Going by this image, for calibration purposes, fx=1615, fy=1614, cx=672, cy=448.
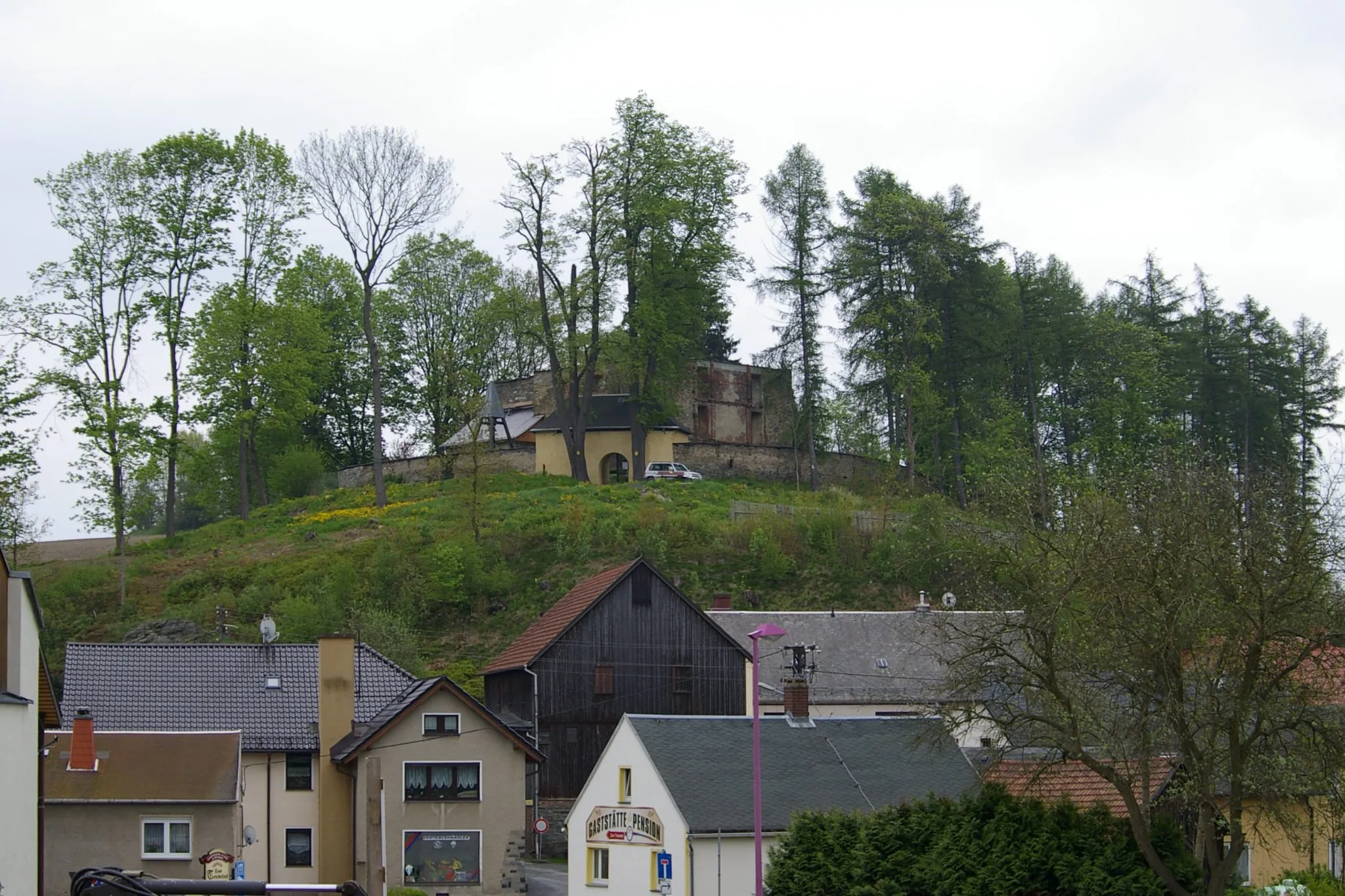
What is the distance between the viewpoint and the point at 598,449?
75.1 m

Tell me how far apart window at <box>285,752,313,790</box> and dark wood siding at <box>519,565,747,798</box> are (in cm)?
798

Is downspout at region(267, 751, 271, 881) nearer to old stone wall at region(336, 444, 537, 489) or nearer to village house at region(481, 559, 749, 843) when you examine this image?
village house at region(481, 559, 749, 843)

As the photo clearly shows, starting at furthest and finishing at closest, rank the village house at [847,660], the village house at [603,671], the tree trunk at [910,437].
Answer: the tree trunk at [910,437] < the village house at [847,660] < the village house at [603,671]

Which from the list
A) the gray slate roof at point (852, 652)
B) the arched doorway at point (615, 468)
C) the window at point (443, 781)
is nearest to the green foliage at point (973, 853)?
the window at point (443, 781)

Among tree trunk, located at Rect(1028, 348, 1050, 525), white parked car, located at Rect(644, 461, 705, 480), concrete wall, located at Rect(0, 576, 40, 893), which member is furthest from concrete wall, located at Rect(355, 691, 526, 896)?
tree trunk, located at Rect(1028, 348, 1050, 525)

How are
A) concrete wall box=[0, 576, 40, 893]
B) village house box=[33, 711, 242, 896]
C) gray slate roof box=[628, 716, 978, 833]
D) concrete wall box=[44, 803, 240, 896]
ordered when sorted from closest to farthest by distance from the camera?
concrete wall box=[0, 576, 40, 893] < gray slate roof box=[628, 716, 978, 833] < concrete wall box=[44, 803, 240, 896] < village house box=[33, 711, 242, 896]

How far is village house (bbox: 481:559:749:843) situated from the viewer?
46750 mm

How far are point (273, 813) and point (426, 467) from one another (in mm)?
36701

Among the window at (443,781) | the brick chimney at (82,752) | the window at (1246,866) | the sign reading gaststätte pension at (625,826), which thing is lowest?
the window at (1246,866)

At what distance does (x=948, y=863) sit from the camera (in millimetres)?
28359

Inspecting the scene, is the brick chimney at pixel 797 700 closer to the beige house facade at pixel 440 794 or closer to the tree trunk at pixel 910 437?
the beige house facade at pixel 440 794

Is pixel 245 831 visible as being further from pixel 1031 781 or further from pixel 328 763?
pixel 1031 781

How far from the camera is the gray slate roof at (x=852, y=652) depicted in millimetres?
50344

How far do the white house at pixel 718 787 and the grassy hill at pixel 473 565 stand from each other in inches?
553
